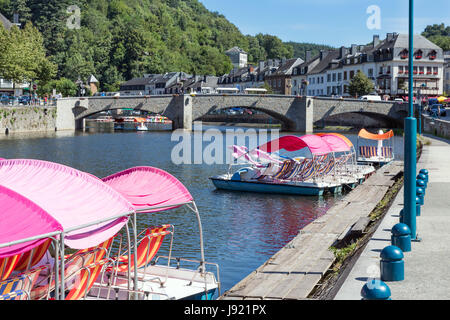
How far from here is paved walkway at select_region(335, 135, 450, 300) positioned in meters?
9.35

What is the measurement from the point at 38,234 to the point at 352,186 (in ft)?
74.5

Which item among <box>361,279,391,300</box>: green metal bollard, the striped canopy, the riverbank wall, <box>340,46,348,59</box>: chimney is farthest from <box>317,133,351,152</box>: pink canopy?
<box>340,46,348,59</box>: chimney

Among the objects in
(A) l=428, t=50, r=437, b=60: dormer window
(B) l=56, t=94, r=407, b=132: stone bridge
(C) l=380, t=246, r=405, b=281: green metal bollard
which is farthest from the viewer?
(A) l=428, t=50, r=437, b=60: dormer window

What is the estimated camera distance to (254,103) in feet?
240

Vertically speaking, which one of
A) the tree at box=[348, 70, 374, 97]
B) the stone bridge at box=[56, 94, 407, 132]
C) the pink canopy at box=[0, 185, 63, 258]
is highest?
the tree at box=[348, 70, 374, 97]

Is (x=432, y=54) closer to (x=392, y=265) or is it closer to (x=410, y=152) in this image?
(x=410, y=152)

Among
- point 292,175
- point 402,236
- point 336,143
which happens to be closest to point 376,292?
point 402,236

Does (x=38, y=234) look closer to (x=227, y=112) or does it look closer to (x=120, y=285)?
(x=120, y=285)

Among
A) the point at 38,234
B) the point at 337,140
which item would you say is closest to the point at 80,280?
the point at 38,234

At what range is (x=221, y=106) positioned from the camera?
7238 cm

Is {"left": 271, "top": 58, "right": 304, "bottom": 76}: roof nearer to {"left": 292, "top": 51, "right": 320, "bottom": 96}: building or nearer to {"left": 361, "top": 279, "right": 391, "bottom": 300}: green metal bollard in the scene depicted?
{"left": 292, "top": 51, "right": 320, "bottom": 96}: building

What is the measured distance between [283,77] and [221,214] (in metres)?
94.2

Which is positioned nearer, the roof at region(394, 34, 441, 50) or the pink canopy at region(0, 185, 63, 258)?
the pink canopy at region(0, 185, 63, 258)

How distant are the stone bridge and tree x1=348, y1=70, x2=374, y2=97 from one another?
9.75 m
